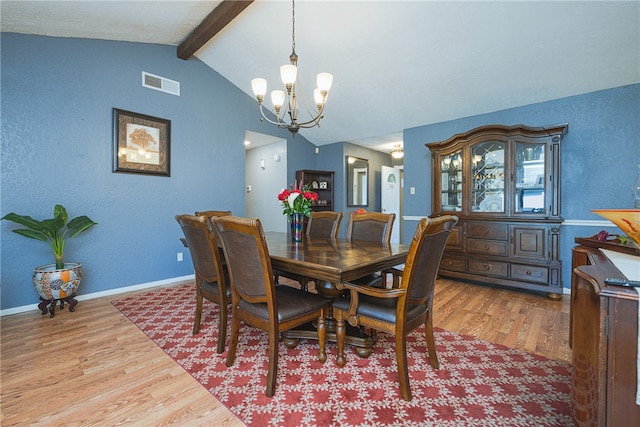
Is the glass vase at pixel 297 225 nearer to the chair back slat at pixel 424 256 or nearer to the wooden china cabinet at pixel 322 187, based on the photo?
the chair back slat at pixel 424 256

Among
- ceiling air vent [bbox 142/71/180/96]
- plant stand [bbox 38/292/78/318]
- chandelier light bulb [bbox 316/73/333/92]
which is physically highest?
ceiling air vent [bbox 142/71/180/96]

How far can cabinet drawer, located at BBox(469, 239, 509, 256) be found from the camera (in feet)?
11.1

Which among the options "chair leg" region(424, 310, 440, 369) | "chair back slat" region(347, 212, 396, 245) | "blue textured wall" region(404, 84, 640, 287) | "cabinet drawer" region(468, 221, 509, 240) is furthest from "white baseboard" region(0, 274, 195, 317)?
"blue textured wall" region(404, 84, 640, 287)

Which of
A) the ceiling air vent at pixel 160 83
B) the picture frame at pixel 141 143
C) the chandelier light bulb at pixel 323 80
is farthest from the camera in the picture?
the ceiling air vent at pixel 160 83

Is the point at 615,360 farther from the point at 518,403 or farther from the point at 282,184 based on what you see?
the point at 282,184

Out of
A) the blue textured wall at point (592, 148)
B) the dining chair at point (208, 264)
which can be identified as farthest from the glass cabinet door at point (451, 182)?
the dining chair at point (208, 264)

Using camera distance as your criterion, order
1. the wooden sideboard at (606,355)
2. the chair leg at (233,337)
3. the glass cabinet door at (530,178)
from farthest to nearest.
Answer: the glass cabinet door at (530,178), the chair leg at (233,337), the wooden sideboard at (606,355)

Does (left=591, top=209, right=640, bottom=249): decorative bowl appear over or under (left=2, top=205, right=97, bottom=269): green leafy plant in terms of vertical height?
over

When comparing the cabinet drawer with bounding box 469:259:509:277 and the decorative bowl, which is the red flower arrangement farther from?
the cabinet drawer with bounding box 469:259:509:277

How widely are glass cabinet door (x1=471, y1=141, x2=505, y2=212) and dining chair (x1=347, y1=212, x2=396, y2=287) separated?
5.62ft

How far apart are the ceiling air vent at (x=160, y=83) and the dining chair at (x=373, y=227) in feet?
9.80

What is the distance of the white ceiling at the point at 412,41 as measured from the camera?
251 centimetres

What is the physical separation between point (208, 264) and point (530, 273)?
3397 millimetres

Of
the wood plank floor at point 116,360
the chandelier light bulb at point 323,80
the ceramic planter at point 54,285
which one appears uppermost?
the chandelier light bulb at point 323,80
